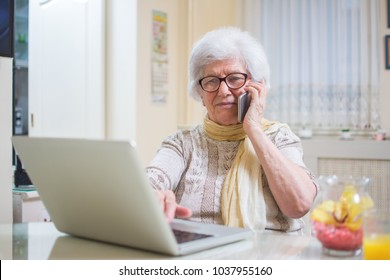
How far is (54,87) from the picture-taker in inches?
113

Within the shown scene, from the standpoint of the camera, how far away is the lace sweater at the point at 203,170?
4.50ft

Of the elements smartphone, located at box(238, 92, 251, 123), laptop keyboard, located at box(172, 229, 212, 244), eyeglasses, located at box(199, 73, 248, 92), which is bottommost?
laptop keyboard, located at box(172, 229, 212, 244)

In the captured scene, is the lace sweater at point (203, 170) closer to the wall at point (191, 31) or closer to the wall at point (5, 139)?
the wall at point (5, 139)

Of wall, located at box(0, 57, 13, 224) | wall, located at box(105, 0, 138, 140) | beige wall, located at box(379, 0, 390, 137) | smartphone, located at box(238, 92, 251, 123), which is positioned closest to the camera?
smartphone, located at box(238, 92, 251, 123)

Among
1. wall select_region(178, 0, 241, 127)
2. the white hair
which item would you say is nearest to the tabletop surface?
the white hair

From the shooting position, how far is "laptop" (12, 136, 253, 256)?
778mm

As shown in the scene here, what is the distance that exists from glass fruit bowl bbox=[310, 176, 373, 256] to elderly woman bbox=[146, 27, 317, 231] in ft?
1.31

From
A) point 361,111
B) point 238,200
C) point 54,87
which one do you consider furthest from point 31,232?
point 361,111

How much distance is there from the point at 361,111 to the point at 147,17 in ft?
4.49

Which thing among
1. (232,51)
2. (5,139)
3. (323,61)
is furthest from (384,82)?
(5,139)

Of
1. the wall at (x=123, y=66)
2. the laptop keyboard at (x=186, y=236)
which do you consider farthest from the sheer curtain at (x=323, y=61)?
the laptop keyboard at (x=186, y=236)

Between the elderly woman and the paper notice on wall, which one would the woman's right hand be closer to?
the elderly woman

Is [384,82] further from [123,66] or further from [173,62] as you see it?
[123,66]

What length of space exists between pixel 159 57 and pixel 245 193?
1930 mm
